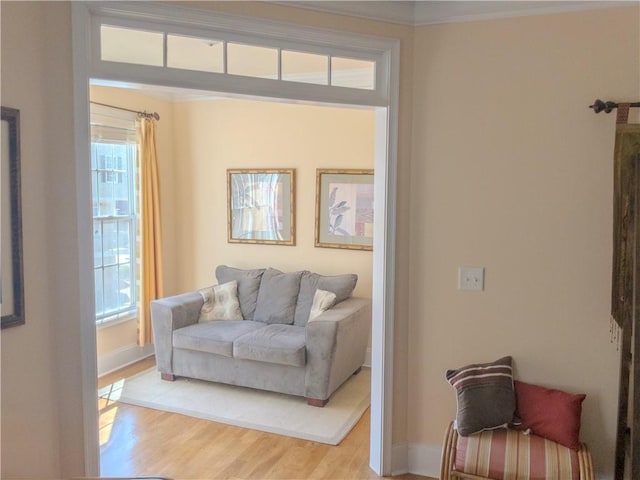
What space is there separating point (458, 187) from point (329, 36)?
3.29 ft

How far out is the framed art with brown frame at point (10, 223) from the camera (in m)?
1.91

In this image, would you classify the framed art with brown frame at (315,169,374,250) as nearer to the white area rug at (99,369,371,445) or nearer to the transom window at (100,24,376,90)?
the white area rug at (99,369,371,445)

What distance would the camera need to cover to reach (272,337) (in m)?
3.87

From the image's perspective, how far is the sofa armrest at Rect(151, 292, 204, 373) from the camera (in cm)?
409

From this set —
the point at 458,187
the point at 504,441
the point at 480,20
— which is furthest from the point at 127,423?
the point at 480,20

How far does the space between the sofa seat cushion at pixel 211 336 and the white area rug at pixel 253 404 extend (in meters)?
0.34

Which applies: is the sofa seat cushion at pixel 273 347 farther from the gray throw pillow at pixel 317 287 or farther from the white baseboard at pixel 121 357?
the white baseboard at pixel 121 357

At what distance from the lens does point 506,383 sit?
8.25ft

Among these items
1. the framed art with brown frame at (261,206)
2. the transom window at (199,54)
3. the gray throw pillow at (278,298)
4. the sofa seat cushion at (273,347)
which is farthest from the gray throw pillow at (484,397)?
the framed art with brown frame at (261,206)

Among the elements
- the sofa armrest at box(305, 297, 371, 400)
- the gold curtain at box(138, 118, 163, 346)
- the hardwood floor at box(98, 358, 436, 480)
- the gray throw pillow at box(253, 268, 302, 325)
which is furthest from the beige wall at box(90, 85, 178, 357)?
the sofa armrest at box(305, 297, 371, 400)

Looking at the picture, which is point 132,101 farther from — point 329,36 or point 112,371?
point 329,36

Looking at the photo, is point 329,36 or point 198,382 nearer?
point 329,36

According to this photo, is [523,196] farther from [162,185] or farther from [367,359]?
[162,185]

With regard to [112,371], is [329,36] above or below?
above
